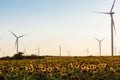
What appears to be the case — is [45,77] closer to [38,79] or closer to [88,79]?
[38,79]

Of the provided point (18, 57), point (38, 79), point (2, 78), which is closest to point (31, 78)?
point (38, 79)

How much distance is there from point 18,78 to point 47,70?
7315 millimetres

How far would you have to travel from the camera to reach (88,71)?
133ft

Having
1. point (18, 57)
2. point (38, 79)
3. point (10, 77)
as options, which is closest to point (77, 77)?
point (38, 79)

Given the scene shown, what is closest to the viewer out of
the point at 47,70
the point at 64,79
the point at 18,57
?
the point at 64,79

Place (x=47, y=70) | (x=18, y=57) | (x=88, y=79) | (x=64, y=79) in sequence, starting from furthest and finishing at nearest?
(x=18, y=57) < (x=47, y=70) < (x=64, y=79) < (x=88, y=79)

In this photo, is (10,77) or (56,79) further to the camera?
(10,77)

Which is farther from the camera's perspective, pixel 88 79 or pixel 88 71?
pixel 88 71

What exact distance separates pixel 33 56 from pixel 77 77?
67.5 m

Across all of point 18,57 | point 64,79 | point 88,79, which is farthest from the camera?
point 18,57

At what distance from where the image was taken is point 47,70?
4175 cm

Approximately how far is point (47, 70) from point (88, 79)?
1053 centimetres

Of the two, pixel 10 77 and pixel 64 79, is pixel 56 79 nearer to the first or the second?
pixel 64 79

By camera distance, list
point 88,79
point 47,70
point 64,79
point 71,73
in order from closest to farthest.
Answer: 1. point 88,79
2. point 64,79
3. point 71,73
4. point 47,70
